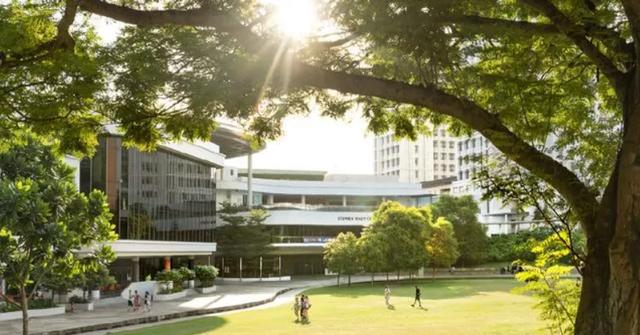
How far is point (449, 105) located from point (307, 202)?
76.6 m

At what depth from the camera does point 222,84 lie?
711 cm

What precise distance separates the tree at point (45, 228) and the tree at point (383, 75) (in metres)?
14.1

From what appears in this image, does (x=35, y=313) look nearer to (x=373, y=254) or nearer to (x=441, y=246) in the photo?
(x=373, y=254)

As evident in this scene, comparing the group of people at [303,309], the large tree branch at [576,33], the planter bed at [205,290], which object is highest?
the large tree branch at [576,33]

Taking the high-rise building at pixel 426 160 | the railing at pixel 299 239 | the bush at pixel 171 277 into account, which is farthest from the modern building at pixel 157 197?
the high-rise building at pixel 426 160

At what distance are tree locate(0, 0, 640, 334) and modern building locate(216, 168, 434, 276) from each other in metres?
55.1

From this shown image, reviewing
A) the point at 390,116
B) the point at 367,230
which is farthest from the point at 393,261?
the point at 390,116

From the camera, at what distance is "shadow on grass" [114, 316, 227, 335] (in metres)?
24.7

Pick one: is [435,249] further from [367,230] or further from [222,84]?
[222,84]

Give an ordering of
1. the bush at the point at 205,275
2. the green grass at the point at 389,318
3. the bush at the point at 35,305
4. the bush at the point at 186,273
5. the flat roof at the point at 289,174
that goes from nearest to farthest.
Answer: the green grass at the point at 389,318 → the bush at the point at 35,305 → the bush at the point at 186,273 → the bush at the point at 205,275 → the flat roof at the point at 289,174

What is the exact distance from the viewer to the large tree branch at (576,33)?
266 inches

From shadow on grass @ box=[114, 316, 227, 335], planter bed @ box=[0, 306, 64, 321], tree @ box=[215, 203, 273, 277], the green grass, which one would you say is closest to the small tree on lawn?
the green grass

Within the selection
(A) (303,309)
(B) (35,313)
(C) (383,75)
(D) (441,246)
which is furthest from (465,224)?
(C) (383,75)

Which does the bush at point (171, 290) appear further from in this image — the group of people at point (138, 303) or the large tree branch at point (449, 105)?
the large tree branch at point (449, 105)
